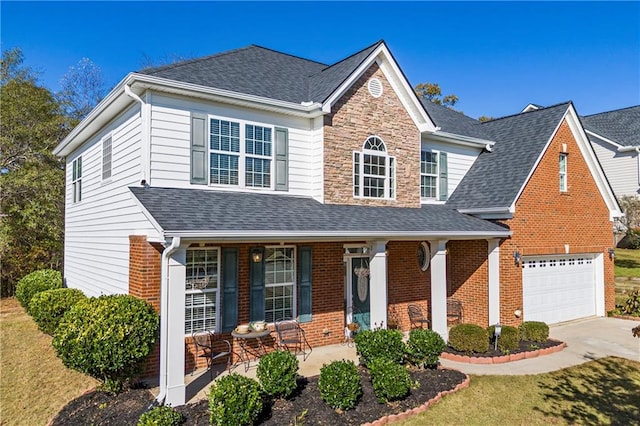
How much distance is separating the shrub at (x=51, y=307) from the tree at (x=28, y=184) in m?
9.05

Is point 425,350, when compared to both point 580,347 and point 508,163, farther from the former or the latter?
point 508,163

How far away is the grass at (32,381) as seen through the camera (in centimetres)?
763

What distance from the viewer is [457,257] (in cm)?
1394

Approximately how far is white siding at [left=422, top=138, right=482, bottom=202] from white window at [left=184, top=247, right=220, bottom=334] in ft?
28.4

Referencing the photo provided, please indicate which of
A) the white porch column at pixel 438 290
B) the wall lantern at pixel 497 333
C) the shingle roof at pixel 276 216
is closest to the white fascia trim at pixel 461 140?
the shingle roof at pixel 276 216

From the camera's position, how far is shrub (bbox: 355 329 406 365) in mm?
8727

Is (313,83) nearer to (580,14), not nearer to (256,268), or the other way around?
(256,268)

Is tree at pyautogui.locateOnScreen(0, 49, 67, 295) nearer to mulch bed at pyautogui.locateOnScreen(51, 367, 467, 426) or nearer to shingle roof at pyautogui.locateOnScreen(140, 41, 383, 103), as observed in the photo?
shingle roof at pyautogui.locateOnScreen(140, 41, 383, 103)

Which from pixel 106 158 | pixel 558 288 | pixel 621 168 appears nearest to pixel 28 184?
pixel 106 158

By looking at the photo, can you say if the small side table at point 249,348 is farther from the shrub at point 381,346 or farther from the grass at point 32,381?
the grass at point 32,381

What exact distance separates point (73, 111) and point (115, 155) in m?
20.4

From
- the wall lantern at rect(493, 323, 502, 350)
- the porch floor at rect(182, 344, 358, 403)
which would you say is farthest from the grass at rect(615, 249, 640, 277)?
the porch floor at rect(182, 344, 358, 403)

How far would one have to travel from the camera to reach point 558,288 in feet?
46.9

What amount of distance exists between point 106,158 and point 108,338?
6.71m
